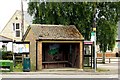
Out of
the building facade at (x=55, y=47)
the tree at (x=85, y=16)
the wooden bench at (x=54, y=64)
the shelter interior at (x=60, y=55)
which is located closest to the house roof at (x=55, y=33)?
the building facade at (x=55, y=47)

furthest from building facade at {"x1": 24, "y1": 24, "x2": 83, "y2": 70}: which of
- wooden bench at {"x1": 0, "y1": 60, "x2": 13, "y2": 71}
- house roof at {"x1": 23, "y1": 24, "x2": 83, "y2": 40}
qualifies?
wooden bench at {"x1": 0, "y1": 60, "x2": 13, "y2": 71}

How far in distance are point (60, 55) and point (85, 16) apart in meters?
3.93

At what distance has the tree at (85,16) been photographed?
81.6 feet

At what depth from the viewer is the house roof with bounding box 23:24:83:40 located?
2194 cm

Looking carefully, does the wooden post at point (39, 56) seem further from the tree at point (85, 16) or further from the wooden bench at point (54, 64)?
the tree at point (85, 16)

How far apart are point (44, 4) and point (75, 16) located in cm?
270

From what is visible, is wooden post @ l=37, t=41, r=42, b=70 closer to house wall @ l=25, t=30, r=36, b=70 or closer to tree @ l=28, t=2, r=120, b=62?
house wall @ l=25, t=30, r=36, b=70

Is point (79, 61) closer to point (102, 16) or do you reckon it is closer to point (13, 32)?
point (102, 16)

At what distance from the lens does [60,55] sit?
911 inches

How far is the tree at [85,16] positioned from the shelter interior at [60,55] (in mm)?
2796

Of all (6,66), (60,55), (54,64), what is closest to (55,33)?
(60,55)

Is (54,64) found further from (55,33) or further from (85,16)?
(85,16)

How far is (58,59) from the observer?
2294 cm

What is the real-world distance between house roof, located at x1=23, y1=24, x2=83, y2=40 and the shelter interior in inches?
28.8
